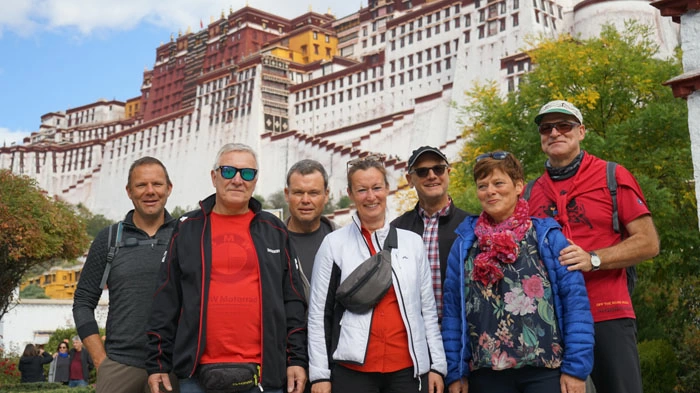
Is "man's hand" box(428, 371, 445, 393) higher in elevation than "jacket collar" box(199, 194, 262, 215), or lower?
lower

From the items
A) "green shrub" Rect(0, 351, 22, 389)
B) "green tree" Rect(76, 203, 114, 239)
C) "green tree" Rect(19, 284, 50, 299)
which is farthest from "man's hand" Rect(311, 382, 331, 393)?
"green tree" Rect(76, 203, 114, 239)

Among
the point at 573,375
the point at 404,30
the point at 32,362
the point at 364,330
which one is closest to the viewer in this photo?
the point at 573,375

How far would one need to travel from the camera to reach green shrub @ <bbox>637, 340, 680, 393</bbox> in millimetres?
8508

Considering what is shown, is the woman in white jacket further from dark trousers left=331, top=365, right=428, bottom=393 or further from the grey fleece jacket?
the grey fleece jacket

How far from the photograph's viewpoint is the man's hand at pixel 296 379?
11.2 ft

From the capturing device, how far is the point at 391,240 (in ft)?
11.7

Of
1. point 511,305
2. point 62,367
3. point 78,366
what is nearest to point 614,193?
point 511,305

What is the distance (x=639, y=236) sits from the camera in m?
3.46

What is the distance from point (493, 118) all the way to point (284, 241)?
12875 millimetres

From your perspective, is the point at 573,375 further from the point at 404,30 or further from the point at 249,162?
the point at 404,30

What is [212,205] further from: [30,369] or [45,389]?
[30,369]

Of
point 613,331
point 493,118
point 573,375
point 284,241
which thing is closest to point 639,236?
point 613,331

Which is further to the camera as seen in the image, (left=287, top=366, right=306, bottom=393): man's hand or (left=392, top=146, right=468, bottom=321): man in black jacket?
(left=392, top=146, right=468, bottom=321): man in black jacket

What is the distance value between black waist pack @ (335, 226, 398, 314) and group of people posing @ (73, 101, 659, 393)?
1 centimetres
